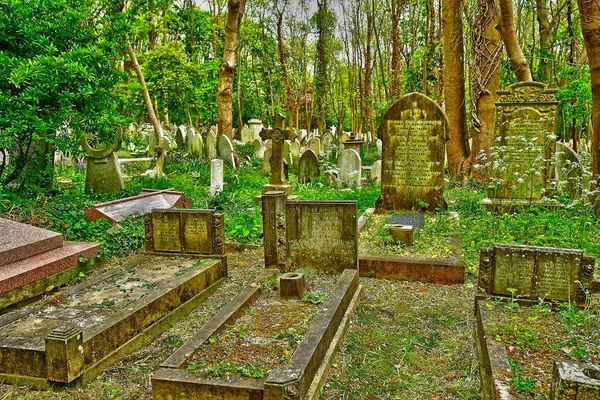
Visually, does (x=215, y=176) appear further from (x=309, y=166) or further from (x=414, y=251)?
(x=414, y=251)

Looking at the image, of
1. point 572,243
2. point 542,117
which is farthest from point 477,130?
point 572,243

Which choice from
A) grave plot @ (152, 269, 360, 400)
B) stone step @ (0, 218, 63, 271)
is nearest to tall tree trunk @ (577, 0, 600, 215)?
grave plot @ (152, 269, 360, 400)

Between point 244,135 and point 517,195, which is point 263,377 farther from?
point 244,135

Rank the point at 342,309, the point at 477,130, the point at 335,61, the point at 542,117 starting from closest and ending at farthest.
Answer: the point at 342,309 → the point at 542,117 → the point at 477,130 → the point at 335,61

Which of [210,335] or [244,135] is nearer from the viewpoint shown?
[210,335]

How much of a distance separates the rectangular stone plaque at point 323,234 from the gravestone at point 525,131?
162 inches

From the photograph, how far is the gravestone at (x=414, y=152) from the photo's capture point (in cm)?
840

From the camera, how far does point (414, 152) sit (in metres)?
8.60

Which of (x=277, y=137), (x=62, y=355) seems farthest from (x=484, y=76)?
(x=62, y=355)

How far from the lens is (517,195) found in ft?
28.8

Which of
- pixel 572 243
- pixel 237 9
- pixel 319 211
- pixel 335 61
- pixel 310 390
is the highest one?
pixel 335 61

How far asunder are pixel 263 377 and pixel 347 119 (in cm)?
4319

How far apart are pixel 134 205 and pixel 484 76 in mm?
9023

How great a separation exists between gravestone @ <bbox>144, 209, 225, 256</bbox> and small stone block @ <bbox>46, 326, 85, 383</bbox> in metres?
2.55
